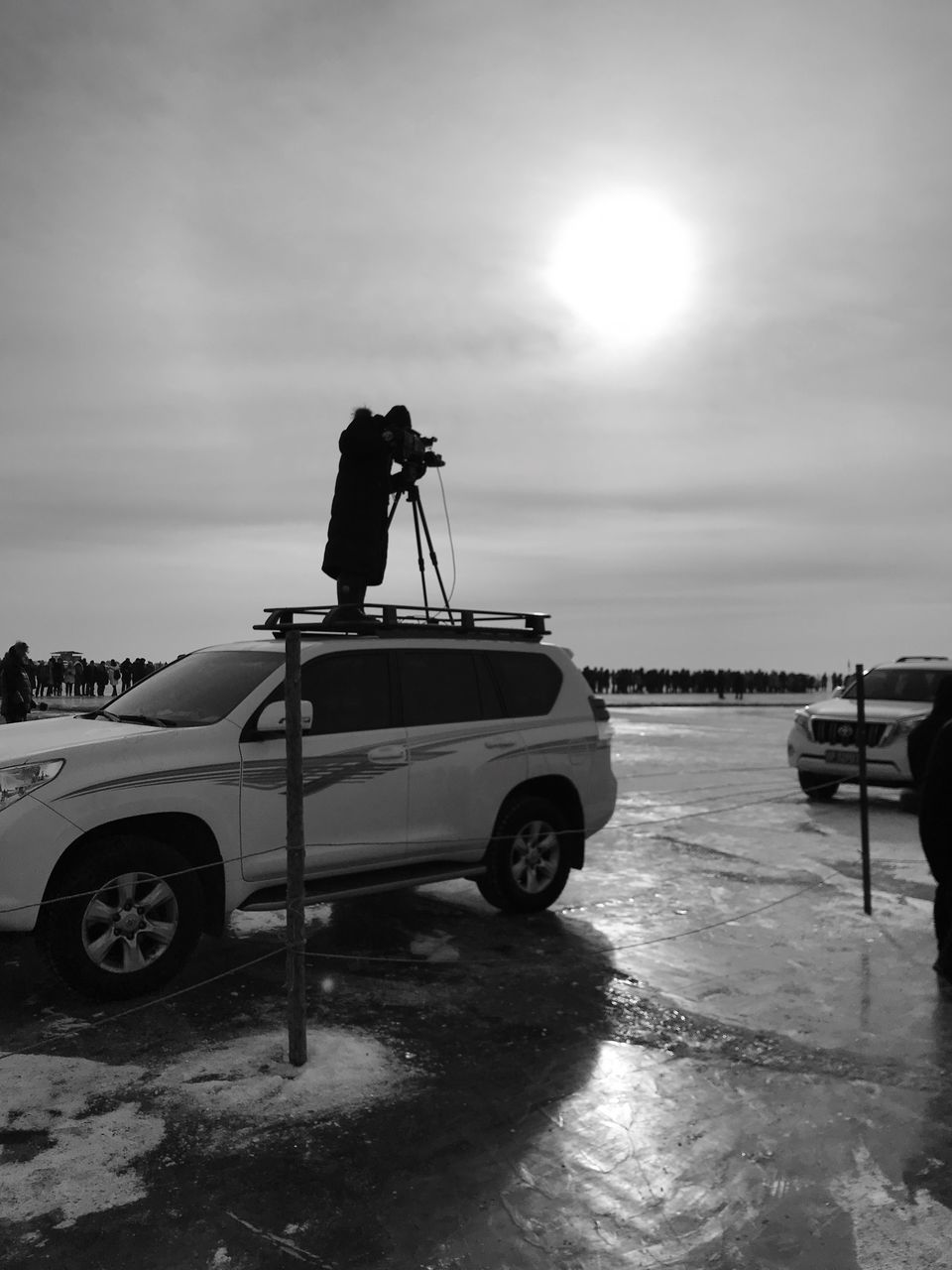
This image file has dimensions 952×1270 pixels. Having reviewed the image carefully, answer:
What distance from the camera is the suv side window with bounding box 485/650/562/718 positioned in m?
7.63

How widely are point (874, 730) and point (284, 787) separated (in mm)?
9387

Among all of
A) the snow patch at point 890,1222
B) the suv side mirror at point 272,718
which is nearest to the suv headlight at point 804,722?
the suv side mirror at point 272,718

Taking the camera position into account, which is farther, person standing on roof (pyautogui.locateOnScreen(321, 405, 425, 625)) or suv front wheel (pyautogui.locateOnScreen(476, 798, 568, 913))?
person standing on roof (pyautogui.locateOnScreen(321, 405, 425, 625))

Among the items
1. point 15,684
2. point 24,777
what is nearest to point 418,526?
point 24,777

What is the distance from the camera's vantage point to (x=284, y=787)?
6.08 metres

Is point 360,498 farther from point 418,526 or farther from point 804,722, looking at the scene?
point 804,722

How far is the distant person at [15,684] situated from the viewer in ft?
52.3

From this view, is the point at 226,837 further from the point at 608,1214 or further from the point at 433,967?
the point at 608,1214

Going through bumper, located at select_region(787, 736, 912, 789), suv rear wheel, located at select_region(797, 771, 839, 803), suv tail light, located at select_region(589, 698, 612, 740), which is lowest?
suv rear wheel, located at select_region(797, 771, 839, 803)

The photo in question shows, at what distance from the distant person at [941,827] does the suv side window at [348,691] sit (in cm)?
326

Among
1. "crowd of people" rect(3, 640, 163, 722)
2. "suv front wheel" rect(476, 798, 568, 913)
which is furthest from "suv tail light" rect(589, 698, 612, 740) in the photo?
"crowd of people" rect(3, 640, 163, 722)

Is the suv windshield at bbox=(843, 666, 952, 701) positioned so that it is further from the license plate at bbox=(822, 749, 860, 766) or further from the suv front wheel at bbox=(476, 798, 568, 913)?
the suv front wheel at bbox=(476, 798, 568, 913)

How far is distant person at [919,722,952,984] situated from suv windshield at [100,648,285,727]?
389 cm

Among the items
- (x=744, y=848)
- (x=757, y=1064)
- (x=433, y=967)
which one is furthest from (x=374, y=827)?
(x=744, y=848)
